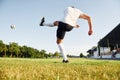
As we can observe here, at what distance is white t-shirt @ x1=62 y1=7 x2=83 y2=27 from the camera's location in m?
7.95

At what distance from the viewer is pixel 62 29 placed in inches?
313

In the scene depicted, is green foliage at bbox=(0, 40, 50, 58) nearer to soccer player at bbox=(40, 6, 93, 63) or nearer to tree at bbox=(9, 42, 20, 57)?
tree at bbox=(9, 42, 20, 57)

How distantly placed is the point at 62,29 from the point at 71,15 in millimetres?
546

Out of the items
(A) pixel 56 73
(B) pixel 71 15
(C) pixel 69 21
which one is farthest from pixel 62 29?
(A) pixel 56 73

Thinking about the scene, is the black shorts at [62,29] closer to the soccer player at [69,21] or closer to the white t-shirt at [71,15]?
the soccer player at [69,21]

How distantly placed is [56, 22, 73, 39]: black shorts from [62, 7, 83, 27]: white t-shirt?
4.8 inches

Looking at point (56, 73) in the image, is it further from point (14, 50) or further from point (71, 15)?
point (14, 50)

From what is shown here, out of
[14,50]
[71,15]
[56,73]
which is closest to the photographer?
[56,73]

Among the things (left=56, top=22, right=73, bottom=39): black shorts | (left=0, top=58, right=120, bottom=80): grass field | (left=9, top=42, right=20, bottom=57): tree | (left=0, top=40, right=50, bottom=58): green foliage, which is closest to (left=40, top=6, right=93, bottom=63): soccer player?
(left=56, top=22, right=73, bottom=39): black shorts

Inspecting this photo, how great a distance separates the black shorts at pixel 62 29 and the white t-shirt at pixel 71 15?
0.12 m

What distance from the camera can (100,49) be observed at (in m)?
76.9

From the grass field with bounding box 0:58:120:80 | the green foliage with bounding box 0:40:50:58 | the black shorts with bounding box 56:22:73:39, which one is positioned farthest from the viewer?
the green foliage with bounding box 0:40:50:58

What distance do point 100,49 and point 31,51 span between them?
2164 inches

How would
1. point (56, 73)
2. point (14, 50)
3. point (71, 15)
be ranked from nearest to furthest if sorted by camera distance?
point (56, 73), point (71, 15), point (14, 50)
